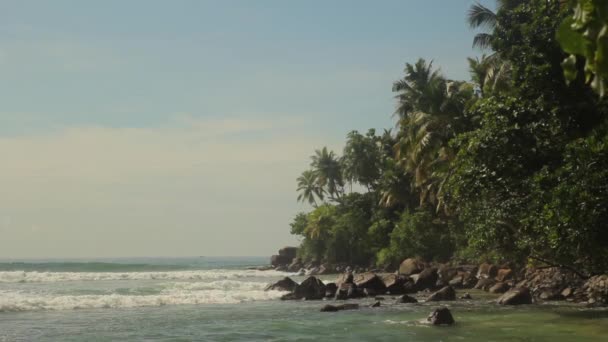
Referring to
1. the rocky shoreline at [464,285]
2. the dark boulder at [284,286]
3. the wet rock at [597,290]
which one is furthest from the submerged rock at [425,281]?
the wet rock at [597,290]

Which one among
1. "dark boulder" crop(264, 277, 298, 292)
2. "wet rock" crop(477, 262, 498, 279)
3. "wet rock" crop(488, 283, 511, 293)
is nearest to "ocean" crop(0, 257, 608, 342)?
"wet rock" crop(488, 283, 511, 293)

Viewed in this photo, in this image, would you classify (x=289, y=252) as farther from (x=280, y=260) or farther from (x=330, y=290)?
(x=330, y=290)

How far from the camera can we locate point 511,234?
61.0 ft

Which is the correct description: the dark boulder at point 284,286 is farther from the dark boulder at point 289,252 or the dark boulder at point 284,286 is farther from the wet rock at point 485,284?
the dark boulder at point 289,252

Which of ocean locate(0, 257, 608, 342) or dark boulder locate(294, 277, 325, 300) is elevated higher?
dark boulder locate(294, 277, 325, 300)

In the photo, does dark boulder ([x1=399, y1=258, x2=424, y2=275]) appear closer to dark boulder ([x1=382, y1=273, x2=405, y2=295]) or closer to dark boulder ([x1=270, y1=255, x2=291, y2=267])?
dark boulder ([x1=382, y1=273, x2=405, y2=295])

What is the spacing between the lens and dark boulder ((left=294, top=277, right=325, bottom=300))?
88.4 feet

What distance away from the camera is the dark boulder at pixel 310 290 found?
2695 centimetres

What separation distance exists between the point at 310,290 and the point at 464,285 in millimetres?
7902

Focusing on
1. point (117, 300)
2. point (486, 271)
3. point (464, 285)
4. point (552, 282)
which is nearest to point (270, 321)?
point (117, 300)

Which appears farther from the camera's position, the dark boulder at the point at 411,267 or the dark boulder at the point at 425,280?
the dark boulder at the point at 411,267

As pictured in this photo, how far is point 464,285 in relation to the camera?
29438 mm

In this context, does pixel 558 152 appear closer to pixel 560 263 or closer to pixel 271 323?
pixel 560 263

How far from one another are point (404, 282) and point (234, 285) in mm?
12156
